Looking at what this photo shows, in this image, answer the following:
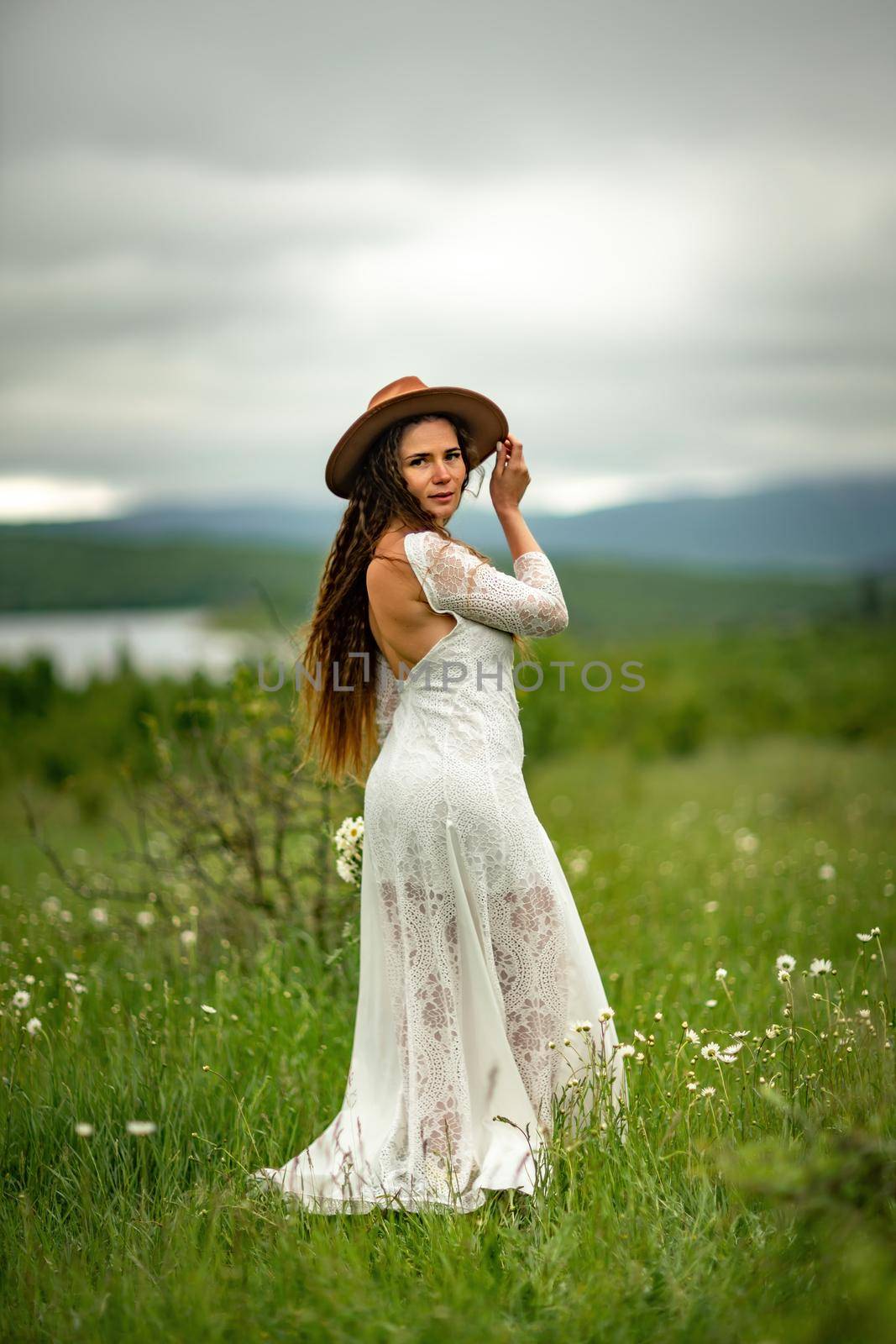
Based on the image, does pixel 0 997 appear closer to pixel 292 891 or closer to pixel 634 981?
pixel 292 891

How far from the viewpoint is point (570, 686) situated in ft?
64.0

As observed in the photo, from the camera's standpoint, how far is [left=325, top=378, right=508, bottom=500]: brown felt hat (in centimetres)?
353

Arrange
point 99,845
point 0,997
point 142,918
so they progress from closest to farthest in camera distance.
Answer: point 0,997
point 142,918
point 99,845

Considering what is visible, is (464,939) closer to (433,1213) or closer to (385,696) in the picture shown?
(433,1213)

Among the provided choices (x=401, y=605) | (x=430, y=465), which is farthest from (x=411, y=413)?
(x=401, y=605)

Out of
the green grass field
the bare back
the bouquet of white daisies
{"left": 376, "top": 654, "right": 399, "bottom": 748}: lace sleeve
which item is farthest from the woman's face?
the green grass field

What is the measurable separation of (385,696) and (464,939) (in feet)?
2.91

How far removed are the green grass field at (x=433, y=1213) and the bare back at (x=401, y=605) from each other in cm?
148

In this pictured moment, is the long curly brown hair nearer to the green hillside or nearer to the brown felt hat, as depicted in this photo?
the brown felt hat

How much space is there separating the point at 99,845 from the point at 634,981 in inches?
295

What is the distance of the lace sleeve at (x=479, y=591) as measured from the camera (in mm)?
3332

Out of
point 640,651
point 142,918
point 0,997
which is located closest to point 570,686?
point 142,918

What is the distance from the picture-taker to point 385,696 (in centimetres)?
374

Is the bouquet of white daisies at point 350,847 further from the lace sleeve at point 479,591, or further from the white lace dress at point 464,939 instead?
the lace sleeve at point 479,591
